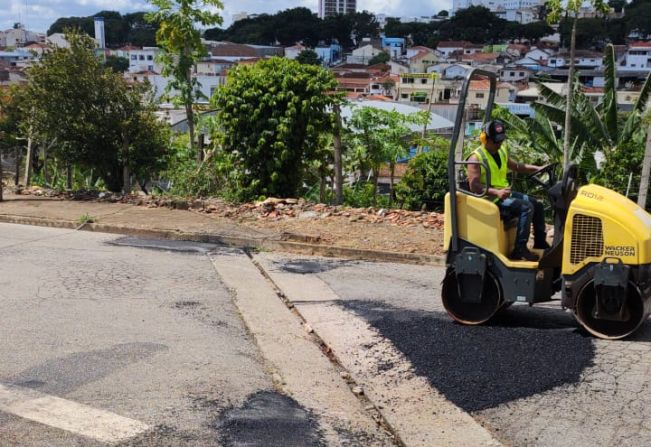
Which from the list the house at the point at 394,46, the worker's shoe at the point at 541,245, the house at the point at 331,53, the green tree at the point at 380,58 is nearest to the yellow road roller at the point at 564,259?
the worker's shoe at the point at 541,245

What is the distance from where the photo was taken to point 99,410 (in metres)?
4.79

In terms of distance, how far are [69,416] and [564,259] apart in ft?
12.7

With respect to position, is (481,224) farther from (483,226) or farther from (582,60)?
(582,60)

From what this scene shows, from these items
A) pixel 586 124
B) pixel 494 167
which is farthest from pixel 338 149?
pixel 586 124

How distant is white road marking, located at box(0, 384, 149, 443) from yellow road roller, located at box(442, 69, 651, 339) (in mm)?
3045

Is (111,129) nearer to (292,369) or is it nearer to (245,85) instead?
(245,85)

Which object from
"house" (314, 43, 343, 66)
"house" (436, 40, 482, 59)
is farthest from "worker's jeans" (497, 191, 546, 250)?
"house" (314, 43, 343, 66)

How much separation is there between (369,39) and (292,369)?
16800 cm

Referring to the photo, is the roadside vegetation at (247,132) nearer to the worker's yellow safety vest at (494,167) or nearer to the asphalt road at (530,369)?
the asphalt road at (530,369)

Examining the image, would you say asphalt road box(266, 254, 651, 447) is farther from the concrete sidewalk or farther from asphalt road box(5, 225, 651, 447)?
the concrete sidewalk


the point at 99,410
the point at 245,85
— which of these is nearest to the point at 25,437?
the point at 99,410

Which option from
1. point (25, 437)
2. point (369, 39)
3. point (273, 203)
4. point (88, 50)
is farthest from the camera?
point (369, 39)

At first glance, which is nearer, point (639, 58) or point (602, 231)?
point (602, 231)

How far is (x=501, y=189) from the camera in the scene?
6.27 meters
